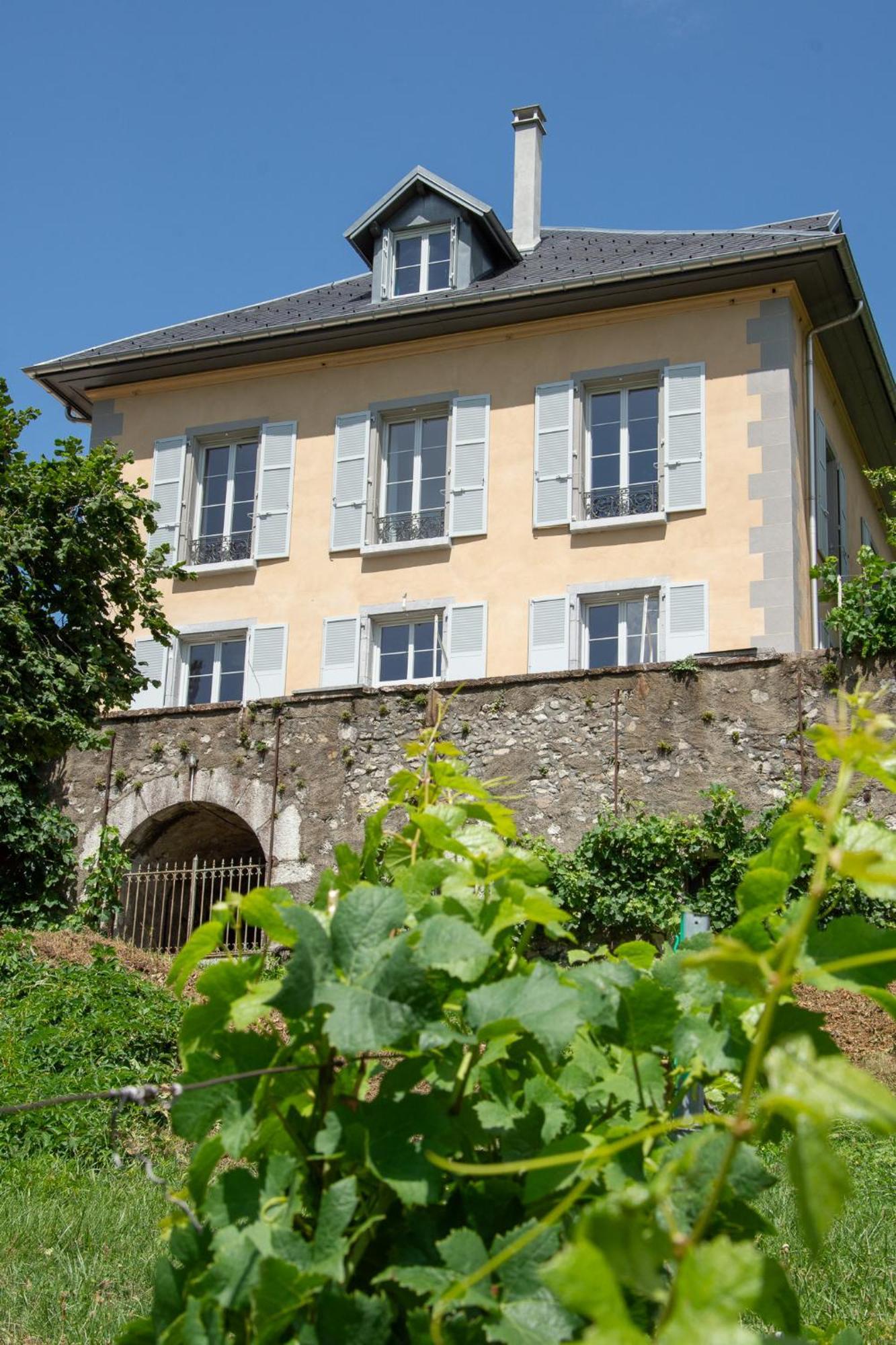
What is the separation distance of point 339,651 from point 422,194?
7205mm

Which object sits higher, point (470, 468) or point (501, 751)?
point (470, 468)

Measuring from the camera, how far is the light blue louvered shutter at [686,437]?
17.2 m

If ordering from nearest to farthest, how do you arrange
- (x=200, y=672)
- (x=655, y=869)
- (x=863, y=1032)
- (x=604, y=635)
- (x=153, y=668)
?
(x=863, y=1032)
(x=655, y=869)
(x=604, y=635)
(x=153, y=668)
(x=200, y=672)

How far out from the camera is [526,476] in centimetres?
1802

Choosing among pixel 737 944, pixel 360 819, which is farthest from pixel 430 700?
pixel 737 944

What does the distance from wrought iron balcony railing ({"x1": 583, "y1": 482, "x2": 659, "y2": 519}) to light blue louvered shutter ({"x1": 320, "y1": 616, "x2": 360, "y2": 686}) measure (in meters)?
3.38

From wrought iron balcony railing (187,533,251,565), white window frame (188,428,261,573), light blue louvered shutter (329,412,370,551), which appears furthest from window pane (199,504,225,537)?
light blue louvered shutter (329,412,370,551)

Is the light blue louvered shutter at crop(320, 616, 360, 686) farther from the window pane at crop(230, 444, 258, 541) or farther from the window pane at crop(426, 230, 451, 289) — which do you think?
the window pane at crop(426, 230, 451, 289)

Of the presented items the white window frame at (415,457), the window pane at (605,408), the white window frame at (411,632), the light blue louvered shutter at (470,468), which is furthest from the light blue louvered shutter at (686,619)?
the white window frame at (415,457)

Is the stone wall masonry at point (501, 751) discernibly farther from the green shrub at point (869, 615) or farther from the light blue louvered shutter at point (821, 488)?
the light blue louvered shutter at point (821, 488)

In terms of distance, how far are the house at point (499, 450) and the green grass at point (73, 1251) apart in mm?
11465

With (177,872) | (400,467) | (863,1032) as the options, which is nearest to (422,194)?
(400,467)

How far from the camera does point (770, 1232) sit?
1.49m

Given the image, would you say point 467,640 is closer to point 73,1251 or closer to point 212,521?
point 212,521
